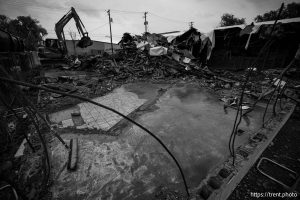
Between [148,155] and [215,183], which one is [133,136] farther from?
[215,183]

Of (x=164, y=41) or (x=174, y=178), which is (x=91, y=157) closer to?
(x=174, y=178)

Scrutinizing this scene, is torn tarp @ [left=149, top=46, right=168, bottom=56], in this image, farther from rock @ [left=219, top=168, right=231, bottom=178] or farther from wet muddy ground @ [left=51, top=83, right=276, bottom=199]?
rock @ [left=219, top=168, right=231, bottom=178]

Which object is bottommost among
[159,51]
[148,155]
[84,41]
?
[148,155]

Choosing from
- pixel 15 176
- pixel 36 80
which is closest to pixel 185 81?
pixel 15 176

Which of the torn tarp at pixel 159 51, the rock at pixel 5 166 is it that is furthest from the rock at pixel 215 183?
the torn tarp at pixel 159 51

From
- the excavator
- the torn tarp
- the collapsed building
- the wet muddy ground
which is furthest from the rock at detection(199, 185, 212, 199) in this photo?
the excavator

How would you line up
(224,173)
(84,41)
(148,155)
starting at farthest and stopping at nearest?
(84,41), (148,155), (224,173)

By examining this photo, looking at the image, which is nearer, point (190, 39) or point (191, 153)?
point (191, 153)

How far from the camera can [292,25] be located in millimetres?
8336

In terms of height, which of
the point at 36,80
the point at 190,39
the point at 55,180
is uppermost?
the point at 190,39

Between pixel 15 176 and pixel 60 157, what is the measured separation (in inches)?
26.3

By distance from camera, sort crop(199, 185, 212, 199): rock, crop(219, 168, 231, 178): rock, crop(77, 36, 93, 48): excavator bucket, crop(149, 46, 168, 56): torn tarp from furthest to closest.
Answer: crop(77, 36, 93, 48): excavator bucket < crop(149, 46, 168, 56): torn tarp < crop(219, 168, 231, 178): rock < crop(199, 185, 212, 199): rock

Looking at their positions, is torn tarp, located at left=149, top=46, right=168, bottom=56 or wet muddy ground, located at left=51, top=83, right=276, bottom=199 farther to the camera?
torn tarp, located at left=149, top=46, right=168, bottom=56

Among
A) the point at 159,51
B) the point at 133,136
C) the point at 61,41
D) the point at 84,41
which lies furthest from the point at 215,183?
the point at 61,41
